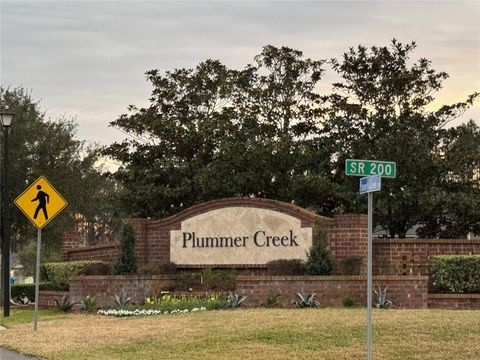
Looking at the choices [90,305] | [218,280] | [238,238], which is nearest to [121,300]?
[90,305]

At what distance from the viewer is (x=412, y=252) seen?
19.7 meters

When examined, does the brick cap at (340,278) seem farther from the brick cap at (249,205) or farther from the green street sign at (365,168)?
the green street sign at (365,168)

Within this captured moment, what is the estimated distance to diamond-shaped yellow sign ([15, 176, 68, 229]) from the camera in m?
15.8

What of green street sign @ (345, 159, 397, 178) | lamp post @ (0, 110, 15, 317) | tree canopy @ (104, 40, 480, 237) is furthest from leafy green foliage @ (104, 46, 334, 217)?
green street sign @ (345, 159, 397, 178)

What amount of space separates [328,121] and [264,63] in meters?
3.09

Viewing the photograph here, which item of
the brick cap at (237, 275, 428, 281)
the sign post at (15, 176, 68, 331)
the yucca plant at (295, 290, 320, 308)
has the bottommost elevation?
the yucca plant at (295, 290, 320, 308)

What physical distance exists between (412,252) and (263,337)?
27.8ft

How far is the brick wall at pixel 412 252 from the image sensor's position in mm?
19609

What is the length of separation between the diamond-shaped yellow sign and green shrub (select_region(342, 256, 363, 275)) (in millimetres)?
7343

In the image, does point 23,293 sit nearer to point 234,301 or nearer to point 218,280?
point 218,280

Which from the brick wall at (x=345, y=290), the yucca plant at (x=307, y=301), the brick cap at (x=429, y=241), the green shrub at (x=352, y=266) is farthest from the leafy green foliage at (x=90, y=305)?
the brick cap at (x=429, y=241)

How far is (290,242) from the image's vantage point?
20.4 m

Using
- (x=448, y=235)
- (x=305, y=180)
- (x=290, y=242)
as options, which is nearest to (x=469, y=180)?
(x=448, y=235)

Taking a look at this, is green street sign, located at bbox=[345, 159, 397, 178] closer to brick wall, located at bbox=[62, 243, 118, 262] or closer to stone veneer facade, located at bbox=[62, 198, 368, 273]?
stone veneer facade, located at bbox=[62, 198, 368, 273]
